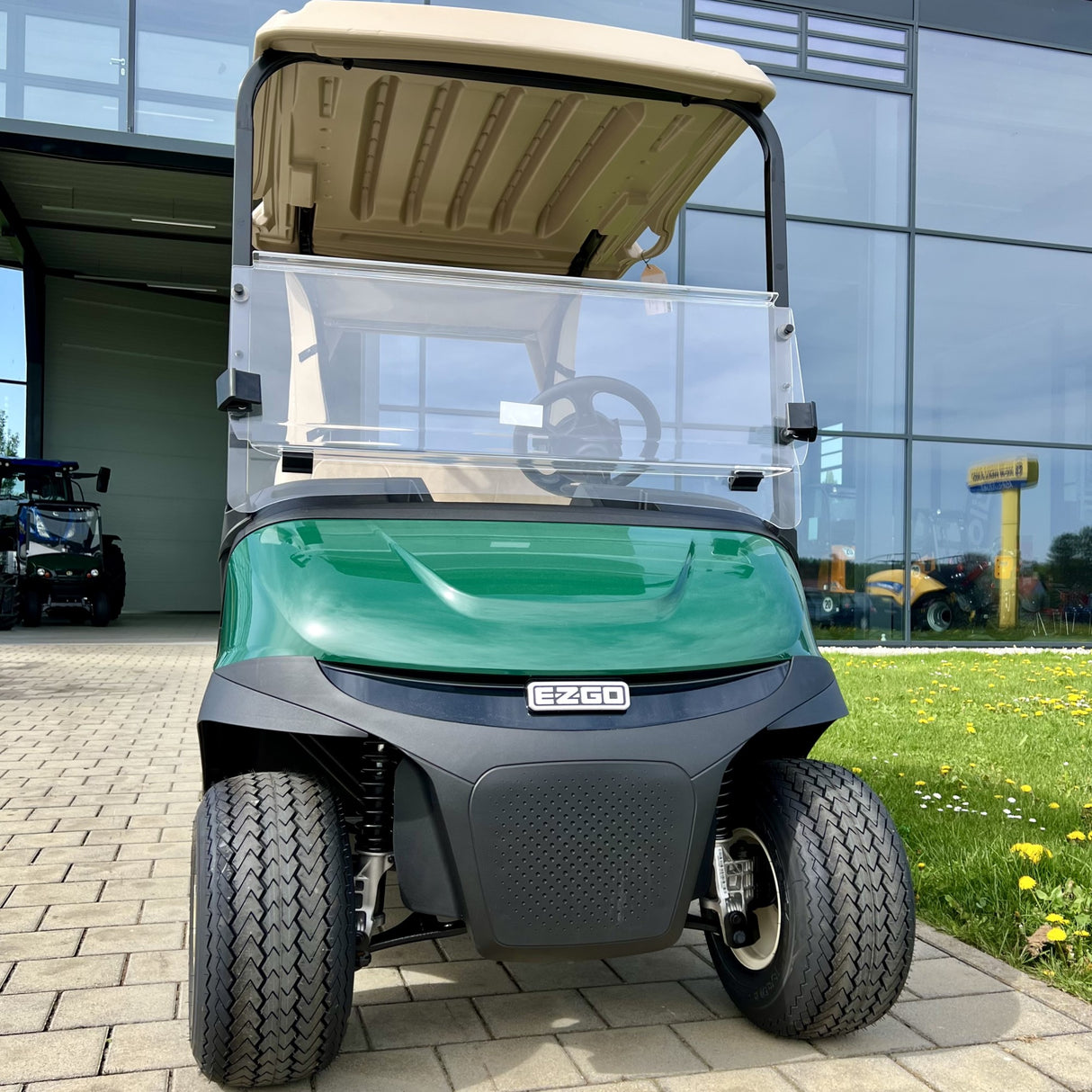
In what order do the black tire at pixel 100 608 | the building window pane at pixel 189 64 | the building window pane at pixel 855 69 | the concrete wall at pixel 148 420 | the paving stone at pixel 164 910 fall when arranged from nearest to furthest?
1. the paving stone at pixel 164 910
2. the building window pane at pixel 189 64
3. the building window pane at pixel 855 69
4. the black tire at pixel 100 608
5. the concrete wall at pixel 148 420

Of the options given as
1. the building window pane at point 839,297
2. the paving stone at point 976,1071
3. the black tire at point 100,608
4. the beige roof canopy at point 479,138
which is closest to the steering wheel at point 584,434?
the beige roof canopy at point 479,138

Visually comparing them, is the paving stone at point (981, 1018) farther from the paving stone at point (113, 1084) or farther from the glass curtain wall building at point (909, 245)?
the glass curtain wall building at point (909, 245)

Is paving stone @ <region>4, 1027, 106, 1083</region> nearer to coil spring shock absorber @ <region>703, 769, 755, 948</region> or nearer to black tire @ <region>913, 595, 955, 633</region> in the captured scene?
coil spring shock absorber @ <region>703, 769, 755, 948</region>

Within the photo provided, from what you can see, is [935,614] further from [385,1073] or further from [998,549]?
[385,1073]

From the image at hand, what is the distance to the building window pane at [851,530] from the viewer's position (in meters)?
11.0

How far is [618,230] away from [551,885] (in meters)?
2.27

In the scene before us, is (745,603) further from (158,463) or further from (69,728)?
(158,463)

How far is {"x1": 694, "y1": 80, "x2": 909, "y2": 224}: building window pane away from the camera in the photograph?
11.2 metres

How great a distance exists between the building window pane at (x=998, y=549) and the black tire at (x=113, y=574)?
401 inches

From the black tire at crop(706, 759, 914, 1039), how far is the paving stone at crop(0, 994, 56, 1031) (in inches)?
57.4

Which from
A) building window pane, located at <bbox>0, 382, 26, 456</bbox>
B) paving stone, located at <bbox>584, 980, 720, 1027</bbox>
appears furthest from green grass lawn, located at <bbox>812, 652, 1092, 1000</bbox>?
building window pane, located at <bbox>0, 382, 26, 456</bbox>

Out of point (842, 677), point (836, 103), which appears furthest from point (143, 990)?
point (836, 103)

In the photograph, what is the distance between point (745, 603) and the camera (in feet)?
6.75

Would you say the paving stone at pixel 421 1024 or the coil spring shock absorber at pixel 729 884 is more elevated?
the coil spring shock absorber at pixel 729 884
